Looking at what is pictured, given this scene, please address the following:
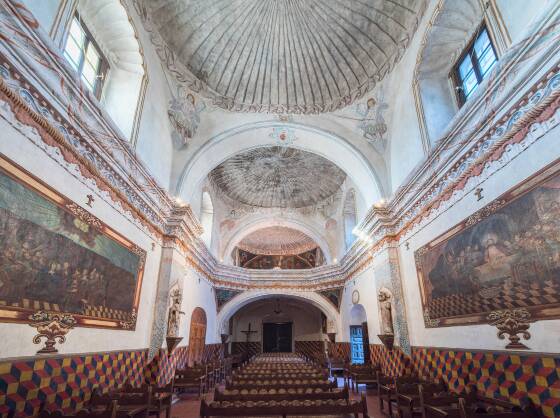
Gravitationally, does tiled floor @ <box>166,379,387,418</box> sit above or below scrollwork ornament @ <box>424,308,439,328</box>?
below

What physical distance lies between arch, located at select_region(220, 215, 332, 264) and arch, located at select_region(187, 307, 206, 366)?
4109mm

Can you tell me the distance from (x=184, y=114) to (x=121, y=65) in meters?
2.28

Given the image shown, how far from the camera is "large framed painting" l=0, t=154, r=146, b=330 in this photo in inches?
150

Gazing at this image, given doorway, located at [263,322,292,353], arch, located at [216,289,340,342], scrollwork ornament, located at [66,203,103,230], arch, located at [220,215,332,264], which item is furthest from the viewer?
doorway, located at [263,322,292,353]

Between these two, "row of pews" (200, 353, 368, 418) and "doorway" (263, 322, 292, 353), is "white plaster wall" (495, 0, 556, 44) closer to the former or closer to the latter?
"row of pews" (200, 353, 368, 418)

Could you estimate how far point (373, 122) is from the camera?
995cm

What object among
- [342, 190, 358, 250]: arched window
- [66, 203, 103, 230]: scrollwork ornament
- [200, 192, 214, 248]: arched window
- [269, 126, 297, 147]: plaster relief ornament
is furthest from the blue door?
[66, 203, 103, 230]: scrollwork ornament

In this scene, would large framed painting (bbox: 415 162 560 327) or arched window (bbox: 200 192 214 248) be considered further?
arched window (bbox: 200 192 214 248)

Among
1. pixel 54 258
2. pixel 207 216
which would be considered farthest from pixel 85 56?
pixel 207 216

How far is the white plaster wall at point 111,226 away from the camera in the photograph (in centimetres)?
389

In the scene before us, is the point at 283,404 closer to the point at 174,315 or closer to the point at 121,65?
the point at 174,315

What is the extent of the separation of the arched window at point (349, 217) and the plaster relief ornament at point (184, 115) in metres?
7.68

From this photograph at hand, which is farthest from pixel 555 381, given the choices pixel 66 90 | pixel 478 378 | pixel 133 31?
pixel 133 31

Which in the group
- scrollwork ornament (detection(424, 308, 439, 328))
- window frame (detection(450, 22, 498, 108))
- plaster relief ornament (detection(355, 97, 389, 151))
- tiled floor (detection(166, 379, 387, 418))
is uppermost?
plaster relief ornament (detection(355, 97, 389, 151))
